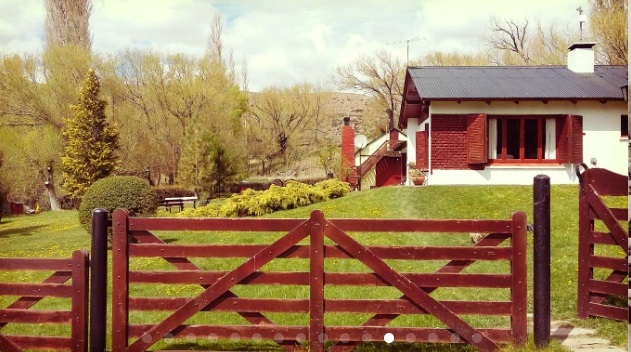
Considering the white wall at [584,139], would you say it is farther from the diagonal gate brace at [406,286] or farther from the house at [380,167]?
the diagonal gate brace at [406,286]

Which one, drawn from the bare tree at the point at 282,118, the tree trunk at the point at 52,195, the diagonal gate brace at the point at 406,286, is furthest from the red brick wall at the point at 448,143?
the bare tree at the point at 282,118

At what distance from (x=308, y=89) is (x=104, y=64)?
64.8 feet

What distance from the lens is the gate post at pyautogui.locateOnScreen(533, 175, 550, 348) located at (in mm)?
4121

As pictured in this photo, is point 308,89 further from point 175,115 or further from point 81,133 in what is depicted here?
point 81,133

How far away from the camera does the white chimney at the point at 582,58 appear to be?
18.3m

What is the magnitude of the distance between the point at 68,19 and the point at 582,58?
1770 centimetres

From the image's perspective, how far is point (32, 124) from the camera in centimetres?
3061

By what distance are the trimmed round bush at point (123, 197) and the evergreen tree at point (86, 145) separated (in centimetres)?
1678

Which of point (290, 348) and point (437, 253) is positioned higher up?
point (437, 253)

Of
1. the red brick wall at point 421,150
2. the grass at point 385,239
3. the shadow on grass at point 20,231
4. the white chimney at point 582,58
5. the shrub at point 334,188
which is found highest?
the white chimney at point 582,58

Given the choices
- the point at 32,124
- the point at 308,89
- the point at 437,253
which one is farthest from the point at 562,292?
the point at 308,89

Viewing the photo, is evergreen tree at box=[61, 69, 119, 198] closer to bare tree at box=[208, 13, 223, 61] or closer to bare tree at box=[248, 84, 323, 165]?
bare tree at box=[208, 13, 223, 61]

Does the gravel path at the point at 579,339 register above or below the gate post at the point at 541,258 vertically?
below

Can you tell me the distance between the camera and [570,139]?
54.7 ft
